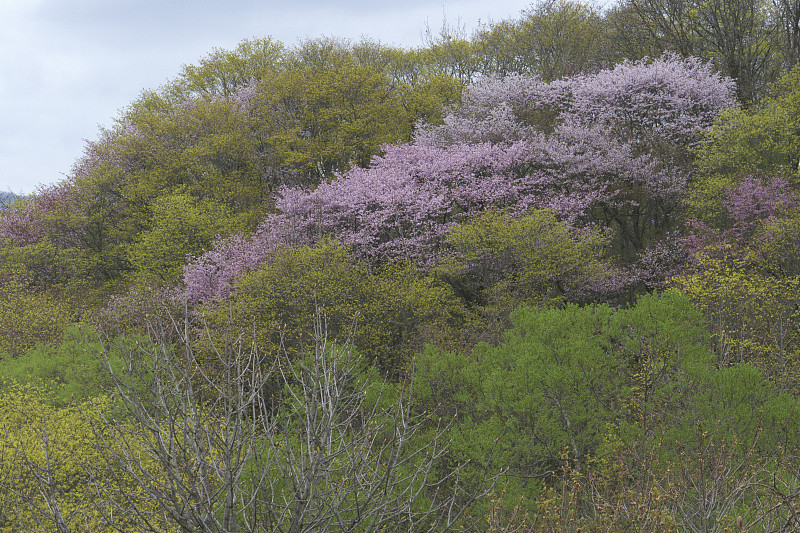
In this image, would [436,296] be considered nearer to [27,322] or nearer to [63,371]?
[63,371]

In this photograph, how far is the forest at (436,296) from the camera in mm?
6895

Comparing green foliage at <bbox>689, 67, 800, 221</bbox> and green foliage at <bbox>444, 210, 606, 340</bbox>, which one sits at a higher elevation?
green foliage at <bbox>689, 67, 800, 221</bbox>

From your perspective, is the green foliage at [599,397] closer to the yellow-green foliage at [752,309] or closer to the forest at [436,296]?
the forest at [436,296]

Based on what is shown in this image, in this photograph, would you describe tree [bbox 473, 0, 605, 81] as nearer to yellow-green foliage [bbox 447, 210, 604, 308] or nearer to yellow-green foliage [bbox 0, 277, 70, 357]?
yellow-green foliage [bbox 447, 210, 604, 308]

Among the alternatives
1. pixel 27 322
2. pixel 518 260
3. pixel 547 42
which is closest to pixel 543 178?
pixel 518 260

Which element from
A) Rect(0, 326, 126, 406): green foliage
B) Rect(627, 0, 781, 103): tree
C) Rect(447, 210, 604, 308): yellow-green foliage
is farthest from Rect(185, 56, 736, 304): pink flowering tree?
Rect(0, 326, 126, 406): green foliage

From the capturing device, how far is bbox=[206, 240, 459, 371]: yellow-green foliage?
20.6m

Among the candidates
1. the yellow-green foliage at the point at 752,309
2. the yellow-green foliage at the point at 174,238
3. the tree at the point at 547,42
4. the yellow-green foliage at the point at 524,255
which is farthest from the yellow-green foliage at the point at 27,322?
the tree at the point at 547,42

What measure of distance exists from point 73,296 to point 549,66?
3249cm

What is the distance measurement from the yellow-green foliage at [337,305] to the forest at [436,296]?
0.39 feet

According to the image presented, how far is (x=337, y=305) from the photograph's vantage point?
20719 millimetres

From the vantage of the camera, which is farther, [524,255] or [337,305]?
[524,255]

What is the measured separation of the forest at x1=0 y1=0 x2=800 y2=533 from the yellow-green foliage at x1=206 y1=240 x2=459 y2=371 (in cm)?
12

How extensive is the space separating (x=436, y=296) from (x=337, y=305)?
3615 mm
